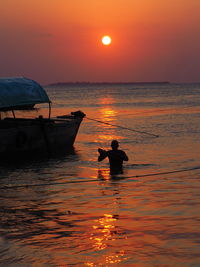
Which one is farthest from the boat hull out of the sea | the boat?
the sea

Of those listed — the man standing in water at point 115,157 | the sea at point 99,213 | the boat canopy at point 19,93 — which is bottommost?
the sea at point 99,213

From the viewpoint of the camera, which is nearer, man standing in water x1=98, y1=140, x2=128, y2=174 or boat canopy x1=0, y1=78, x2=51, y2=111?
man standing in water x1=98, y1=140, x2=128, y2=174

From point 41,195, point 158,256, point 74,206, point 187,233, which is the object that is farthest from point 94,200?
point 158,256

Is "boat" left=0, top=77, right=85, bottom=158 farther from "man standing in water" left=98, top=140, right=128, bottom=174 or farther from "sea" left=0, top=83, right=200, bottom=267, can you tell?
"man standing in water" left=98, top=140, right=128, bottom=174

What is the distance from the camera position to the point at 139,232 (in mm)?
9227

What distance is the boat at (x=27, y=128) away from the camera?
62.5ft

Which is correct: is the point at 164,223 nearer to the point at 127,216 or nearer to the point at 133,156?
the point at 127,216

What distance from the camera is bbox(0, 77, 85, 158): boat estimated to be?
62.5ft

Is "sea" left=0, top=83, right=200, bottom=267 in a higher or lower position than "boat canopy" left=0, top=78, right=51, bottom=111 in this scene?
lower

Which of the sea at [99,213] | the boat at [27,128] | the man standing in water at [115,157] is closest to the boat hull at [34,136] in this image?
the boat at [27,128]

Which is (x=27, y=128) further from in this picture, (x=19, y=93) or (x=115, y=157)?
(x=115, y=157)

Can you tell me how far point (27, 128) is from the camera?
19.3 metres

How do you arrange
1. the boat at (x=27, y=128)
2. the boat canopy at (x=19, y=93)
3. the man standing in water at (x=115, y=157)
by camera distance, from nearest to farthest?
the man standing in water at (x=115, y=157) → the boat at (x=27, y=128) → the boat canopy at (x=19, y=93)

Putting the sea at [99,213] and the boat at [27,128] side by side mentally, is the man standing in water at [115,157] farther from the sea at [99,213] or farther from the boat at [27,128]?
the boat at [27,128]
